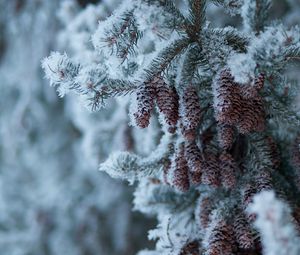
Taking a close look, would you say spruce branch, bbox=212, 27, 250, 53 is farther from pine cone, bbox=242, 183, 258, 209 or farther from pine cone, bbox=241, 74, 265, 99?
pine cone, bbox=242, 183, 258, 209

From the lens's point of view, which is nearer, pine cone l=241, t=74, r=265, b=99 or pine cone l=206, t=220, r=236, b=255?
pine cone l=241, t=74, r=265, b=99

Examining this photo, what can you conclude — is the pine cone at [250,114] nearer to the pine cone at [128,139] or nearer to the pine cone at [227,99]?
the pine cone at [227,99]

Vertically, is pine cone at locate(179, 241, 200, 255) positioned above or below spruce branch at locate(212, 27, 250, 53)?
below

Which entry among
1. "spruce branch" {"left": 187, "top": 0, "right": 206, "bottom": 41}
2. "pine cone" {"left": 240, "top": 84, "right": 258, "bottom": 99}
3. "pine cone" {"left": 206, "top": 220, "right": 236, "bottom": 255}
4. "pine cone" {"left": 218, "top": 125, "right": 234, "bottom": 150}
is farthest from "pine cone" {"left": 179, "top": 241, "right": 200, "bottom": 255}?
"spruce branch" {"left": 187, "top": 0, "right": 206, "bottom": 41}

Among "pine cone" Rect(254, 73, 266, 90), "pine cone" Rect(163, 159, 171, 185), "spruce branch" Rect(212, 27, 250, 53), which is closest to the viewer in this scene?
"pine cone" Rect(254, 73, 266, 90)

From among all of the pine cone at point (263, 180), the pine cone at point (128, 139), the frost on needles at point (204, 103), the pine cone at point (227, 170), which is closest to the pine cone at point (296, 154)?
the frost on needles at point (204, 103)

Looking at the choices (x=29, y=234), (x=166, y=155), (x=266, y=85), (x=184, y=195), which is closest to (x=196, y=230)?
(x=184, y=195)
